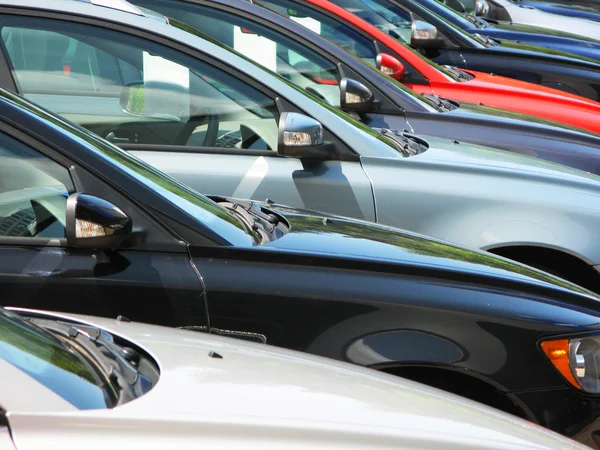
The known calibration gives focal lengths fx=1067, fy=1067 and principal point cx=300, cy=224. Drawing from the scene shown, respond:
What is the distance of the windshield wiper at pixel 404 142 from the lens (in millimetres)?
5227

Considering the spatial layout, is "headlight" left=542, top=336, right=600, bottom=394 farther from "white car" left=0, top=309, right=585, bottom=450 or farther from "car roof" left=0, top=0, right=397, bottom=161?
"car roof" left=0, top=0, right=397, bottom=161

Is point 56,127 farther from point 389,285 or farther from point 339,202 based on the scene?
point 339,202

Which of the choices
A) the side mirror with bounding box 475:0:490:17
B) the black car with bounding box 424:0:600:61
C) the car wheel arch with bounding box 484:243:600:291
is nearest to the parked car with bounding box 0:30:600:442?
the car wheel arch with bounding box 484:243:600:291

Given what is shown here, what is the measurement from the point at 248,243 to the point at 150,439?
5.09ft

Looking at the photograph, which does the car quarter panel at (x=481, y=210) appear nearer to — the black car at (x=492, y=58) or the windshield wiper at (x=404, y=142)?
the windshield wiper at (x=404, y=142)

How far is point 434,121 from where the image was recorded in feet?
20.6

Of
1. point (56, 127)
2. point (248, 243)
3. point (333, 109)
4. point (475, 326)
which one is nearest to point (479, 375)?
point (475, 326)

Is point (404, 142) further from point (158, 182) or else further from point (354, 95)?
point (158, 182)

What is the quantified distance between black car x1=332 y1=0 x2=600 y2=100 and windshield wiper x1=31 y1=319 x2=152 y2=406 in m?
6.29

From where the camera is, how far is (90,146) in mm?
3365

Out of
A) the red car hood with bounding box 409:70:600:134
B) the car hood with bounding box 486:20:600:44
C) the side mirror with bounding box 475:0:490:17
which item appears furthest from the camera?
the side mirror with bounding box 475:0:490:17

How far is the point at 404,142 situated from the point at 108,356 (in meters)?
3.13

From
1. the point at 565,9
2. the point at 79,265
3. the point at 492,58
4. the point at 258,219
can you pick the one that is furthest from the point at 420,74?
the point at 565,9

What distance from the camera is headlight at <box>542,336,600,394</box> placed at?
3.37 meters
